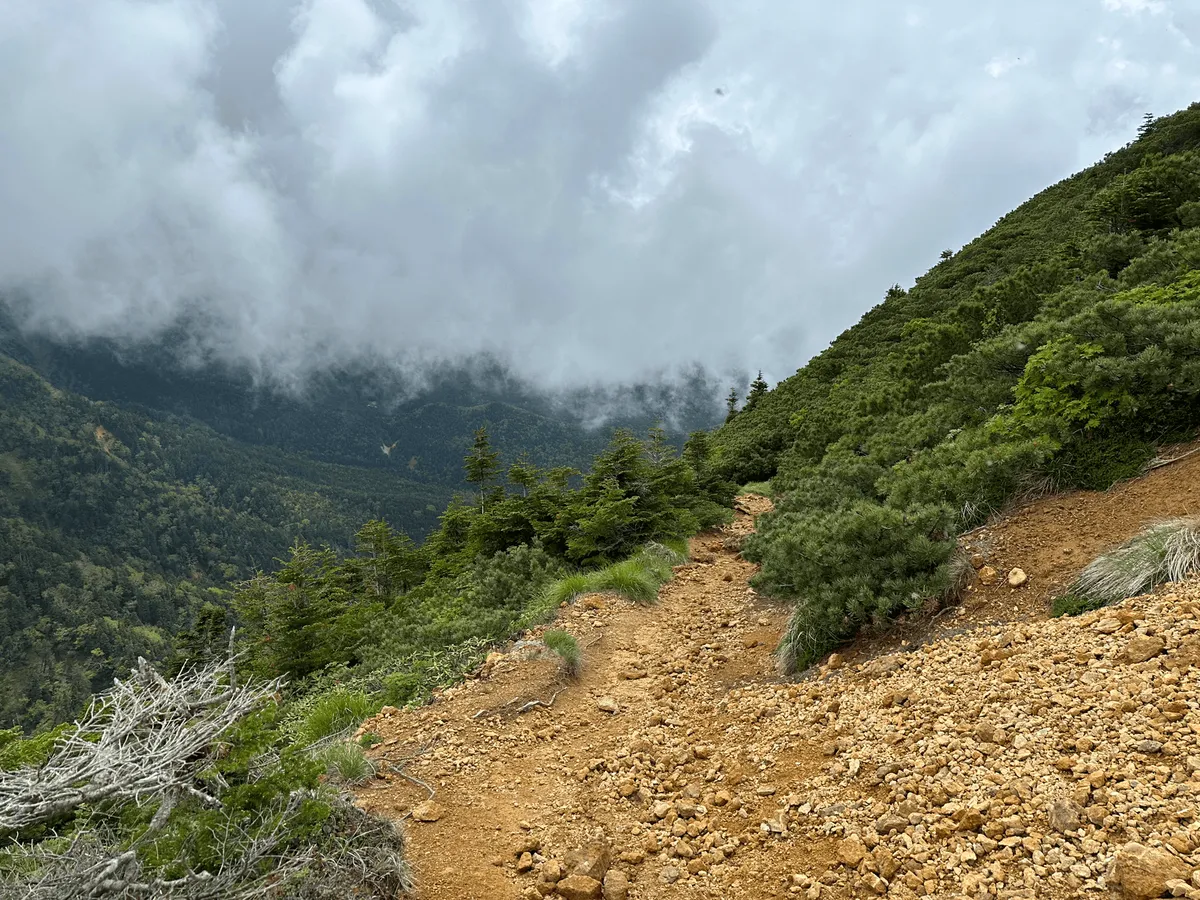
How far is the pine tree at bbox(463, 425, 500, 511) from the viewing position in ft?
87.9

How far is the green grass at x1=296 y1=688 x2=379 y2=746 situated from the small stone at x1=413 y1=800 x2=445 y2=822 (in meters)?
2.39

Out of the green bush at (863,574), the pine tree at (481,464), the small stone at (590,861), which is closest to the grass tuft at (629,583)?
the green bush at (863,574)

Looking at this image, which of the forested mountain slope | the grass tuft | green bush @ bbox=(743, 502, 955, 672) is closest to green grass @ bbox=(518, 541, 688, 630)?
the grass tuft

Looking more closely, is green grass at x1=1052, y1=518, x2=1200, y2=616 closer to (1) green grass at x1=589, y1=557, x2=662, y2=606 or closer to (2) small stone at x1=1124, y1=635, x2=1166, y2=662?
→ (2) small stone at x1=1124, y1=635, x2=1166, y2=662

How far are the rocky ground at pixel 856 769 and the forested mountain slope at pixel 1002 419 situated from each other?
21.1 inches

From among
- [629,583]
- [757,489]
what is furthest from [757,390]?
[629,583]

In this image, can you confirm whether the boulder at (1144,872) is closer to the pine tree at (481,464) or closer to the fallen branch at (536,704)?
the fallen branch at (536,704)

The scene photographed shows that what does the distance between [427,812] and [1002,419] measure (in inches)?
320

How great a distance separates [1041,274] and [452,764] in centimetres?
1607

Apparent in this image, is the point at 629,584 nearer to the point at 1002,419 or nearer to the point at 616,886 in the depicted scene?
the point at 1002,419

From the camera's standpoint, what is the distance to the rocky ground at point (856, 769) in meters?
2.97

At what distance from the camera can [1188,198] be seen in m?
13.7

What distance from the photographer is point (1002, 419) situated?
8141 millimetres

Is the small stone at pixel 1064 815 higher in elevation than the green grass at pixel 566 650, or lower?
lower
